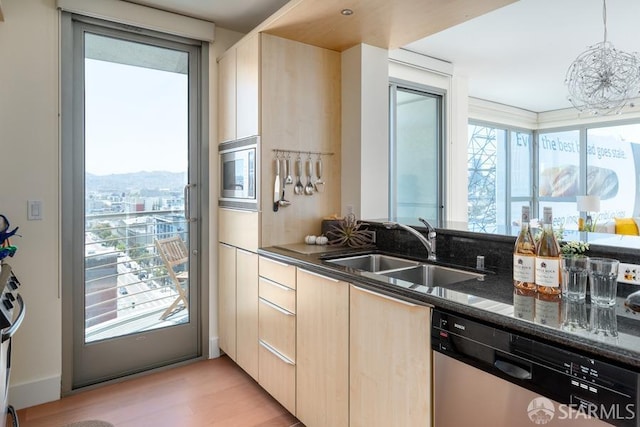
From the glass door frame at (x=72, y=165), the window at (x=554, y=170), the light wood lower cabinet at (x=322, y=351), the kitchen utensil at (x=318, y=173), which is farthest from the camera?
the window at (x=554, y=170)

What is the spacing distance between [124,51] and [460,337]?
2.78 meters

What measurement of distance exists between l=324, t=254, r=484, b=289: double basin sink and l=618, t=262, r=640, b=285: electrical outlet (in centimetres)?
48

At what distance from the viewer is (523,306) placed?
121 cm

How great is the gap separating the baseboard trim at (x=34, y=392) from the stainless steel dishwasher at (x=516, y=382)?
92.7 inches

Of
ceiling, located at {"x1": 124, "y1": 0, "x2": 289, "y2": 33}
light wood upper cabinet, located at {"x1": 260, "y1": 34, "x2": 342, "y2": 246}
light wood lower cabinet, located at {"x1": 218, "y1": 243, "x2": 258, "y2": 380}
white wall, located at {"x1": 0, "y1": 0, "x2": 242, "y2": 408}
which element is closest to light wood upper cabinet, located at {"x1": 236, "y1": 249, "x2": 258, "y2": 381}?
light wood lower cabinet, located at {"x1": 218, "y1": 243, "x2": 258, "y2": 380}

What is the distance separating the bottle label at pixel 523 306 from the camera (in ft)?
3.66

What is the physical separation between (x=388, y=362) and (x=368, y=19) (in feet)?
6.18

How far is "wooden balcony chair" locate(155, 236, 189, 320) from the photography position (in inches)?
113

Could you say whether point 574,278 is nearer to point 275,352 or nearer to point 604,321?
point 604,321

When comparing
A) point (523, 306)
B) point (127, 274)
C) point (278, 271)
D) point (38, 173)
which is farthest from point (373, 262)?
point (38, 173)

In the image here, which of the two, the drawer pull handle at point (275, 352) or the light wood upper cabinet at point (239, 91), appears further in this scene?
the light wood upper cabinet at point (239, 91)

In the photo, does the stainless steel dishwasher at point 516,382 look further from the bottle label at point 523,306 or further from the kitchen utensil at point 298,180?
the kitchen utensil at point 298,180

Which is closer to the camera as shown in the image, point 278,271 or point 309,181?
point 278,271

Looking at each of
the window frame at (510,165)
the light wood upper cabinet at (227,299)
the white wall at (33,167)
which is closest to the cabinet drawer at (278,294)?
the light wood upper cabinet at (227,299)
